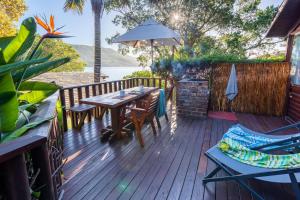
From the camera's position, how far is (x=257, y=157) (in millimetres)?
2053

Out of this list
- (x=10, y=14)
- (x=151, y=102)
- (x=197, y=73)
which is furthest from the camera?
(x=10, y=14)

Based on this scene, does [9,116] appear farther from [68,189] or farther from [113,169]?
[113,169]

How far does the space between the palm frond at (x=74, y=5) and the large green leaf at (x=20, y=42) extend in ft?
25.4

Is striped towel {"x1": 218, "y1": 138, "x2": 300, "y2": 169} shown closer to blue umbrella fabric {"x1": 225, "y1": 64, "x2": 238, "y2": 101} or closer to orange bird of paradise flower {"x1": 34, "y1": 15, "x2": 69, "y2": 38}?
orange bird of paradise flower {"x1": 34, "y1": 15, "x2": 69, "y2": 38}

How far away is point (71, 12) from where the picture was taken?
8438 millimetres

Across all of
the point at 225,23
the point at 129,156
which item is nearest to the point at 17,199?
the point at 129,156

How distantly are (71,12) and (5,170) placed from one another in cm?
935

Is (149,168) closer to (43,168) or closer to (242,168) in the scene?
(242,168)

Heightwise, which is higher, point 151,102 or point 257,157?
point 151,102

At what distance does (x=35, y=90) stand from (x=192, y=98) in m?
3.95

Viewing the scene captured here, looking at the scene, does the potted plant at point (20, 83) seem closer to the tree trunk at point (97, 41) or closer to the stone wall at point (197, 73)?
the stone wall at point (197, 73)

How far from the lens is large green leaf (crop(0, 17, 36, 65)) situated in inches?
45.5

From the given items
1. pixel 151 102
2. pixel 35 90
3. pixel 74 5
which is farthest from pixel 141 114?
Answer: pixel 74 5

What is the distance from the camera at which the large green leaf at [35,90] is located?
1.59 meters
